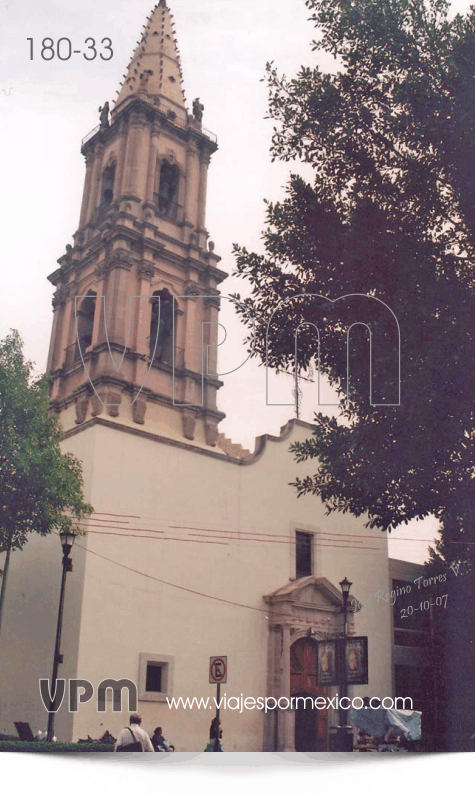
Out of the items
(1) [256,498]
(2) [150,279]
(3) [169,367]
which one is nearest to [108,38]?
(2) [150,279]

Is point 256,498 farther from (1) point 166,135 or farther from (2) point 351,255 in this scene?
(1) point 166,135

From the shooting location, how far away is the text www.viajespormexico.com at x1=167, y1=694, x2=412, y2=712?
23.3 feet

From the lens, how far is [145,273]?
31.9 ft

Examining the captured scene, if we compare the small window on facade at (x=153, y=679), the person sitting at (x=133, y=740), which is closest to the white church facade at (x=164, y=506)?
the small window on facade at (x=153, y=679)

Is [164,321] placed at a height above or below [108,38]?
below

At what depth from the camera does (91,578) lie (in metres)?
8.05

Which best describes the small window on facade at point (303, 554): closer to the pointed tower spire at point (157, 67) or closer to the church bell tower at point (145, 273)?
the church bell tower at point (145, 273)

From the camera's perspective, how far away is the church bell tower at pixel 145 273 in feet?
27.5

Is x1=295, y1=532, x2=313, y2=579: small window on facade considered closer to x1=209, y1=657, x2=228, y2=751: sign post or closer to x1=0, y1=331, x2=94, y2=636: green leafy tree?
x1=209, y1=657, x2=228, y2=751: sign post

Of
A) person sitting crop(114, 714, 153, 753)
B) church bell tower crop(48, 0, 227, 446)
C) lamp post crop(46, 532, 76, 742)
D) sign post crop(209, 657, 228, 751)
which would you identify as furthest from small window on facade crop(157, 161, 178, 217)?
person sitting crop(114, 714, 153, 753)

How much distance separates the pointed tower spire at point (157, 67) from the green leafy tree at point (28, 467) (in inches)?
118

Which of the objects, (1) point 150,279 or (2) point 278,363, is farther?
(1) point 150,279

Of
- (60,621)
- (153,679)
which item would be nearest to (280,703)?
(153,679)

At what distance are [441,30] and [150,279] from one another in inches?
158
